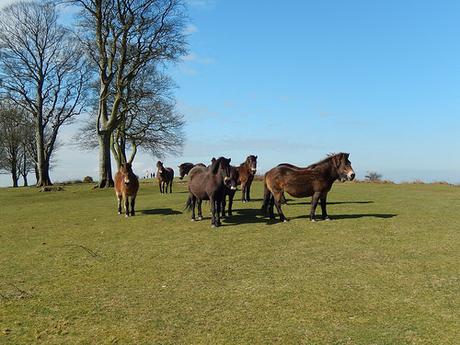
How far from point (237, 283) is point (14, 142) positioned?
5885 centimetres

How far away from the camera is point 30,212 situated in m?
18.2

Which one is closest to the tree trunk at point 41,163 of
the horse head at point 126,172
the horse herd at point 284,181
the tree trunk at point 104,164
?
the tree trunk at point 104,164

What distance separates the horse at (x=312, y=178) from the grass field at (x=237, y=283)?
2.72 ft

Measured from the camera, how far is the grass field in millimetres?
5438

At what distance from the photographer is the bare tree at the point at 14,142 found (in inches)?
1943

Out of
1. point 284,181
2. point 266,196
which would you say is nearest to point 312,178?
point 284,181

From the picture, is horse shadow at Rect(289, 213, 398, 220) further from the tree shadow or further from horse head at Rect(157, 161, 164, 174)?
horse head at Rect(157, 161, 164, 174)

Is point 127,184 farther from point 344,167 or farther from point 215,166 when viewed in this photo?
point 344,167

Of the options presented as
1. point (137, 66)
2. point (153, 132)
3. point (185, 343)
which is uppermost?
point (137, 66)

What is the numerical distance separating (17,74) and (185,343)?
39.5 m

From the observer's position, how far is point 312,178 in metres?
12.9

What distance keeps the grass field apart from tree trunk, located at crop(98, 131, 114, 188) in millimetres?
19711

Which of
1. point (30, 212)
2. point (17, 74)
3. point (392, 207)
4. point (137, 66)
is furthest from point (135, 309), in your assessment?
point (17, 74)

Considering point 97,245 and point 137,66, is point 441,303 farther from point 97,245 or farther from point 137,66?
point 137,66
